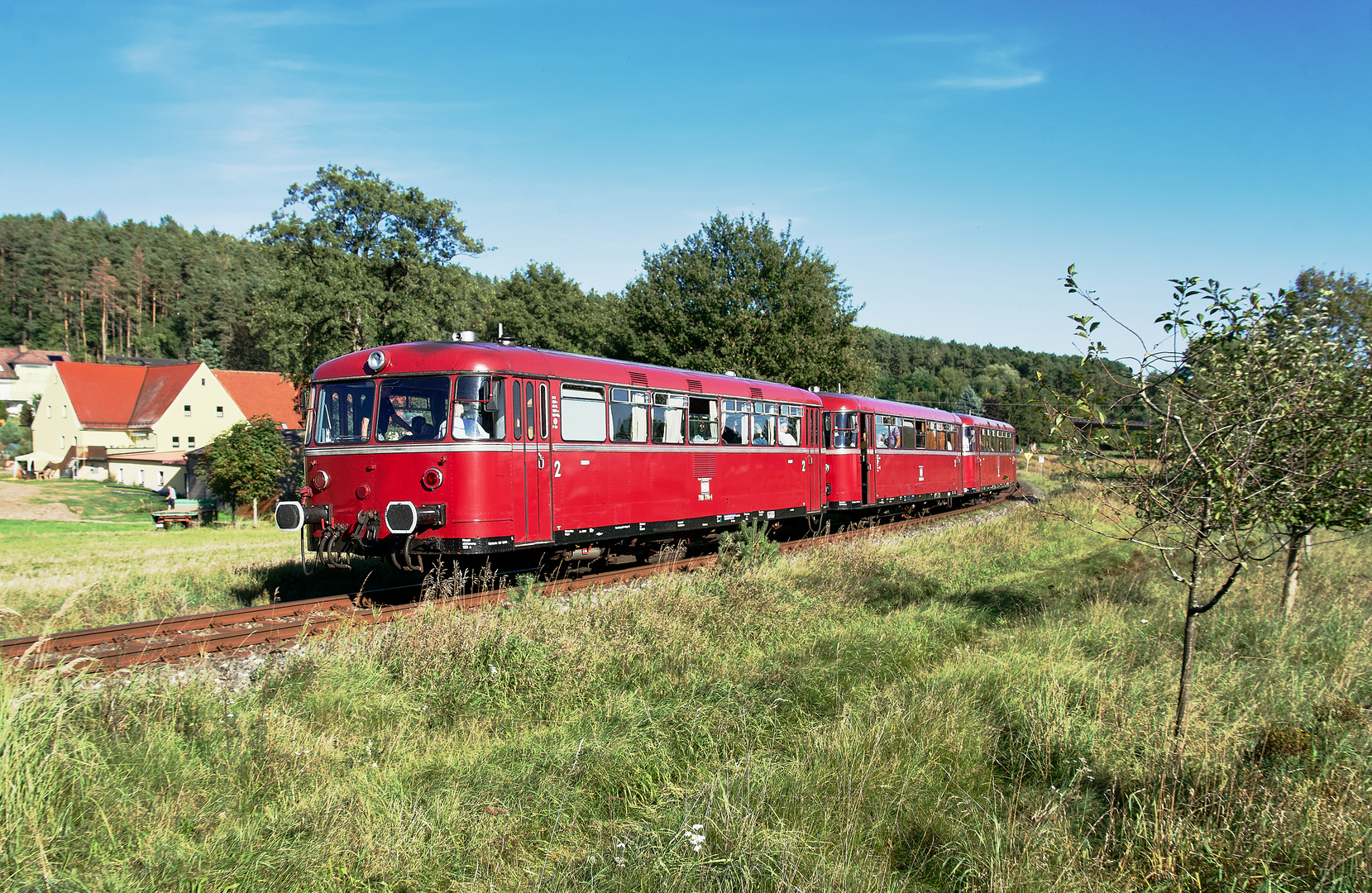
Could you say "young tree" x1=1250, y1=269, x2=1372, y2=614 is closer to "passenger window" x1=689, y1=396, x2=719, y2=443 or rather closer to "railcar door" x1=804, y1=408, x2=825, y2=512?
"passenger window" x1=689, y1=396, x2=719, y2=443

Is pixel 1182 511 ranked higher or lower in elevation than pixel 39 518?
higher

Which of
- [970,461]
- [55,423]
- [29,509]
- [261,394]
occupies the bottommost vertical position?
[29,509]

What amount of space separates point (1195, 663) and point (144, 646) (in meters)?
9.81

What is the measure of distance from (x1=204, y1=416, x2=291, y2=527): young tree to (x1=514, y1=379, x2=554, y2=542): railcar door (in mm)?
24501

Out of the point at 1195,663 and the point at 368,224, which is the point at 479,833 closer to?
the point at 1195,663

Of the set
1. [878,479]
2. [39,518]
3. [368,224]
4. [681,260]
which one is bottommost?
[39,518]

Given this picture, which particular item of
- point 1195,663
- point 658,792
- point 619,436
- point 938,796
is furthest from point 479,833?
point 619,436

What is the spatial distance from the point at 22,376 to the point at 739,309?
9728 centimetres

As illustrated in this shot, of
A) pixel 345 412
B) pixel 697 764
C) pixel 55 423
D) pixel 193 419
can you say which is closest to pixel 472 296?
pixel 193 419

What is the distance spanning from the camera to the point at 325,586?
1167 centimetres

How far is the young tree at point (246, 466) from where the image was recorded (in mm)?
30453

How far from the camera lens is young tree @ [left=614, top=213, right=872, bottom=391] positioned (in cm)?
3325

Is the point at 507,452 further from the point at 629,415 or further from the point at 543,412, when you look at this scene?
the point at 629,415

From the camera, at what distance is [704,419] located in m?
13.6
